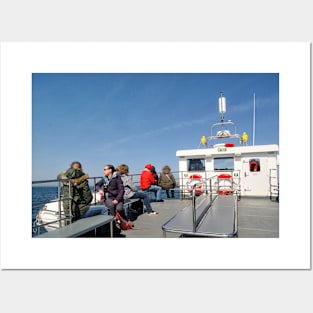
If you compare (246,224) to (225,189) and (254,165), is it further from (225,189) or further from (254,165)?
(254,165)

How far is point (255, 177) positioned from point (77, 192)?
18.9ft

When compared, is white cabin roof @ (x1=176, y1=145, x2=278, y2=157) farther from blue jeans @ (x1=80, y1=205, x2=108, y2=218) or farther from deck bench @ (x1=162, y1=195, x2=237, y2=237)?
blue jeans @ (x1=80, y1=205, x2=108, y2=218)

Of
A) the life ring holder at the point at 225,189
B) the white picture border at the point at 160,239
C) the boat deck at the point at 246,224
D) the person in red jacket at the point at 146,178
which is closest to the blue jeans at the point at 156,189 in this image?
the person in red jacket at the point at 146,178

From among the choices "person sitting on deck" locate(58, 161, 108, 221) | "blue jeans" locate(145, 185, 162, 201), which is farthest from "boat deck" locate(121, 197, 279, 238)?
"blue jeans" locate(145, 185, 162, 201)

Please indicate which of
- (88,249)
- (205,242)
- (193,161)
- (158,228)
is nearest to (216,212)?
(205,242)

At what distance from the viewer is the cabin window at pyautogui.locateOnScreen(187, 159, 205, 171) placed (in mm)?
6945

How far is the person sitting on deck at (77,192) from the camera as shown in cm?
244

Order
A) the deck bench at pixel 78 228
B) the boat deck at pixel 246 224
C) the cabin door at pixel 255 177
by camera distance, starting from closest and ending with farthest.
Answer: the deck bench at pixel 78 228 < the boat deck at pixel 246 224 < the cabin door at pixel 255 177

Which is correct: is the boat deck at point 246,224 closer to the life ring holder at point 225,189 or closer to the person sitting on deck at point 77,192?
the person sitting on deck at point 77,192

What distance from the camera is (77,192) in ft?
8.29
